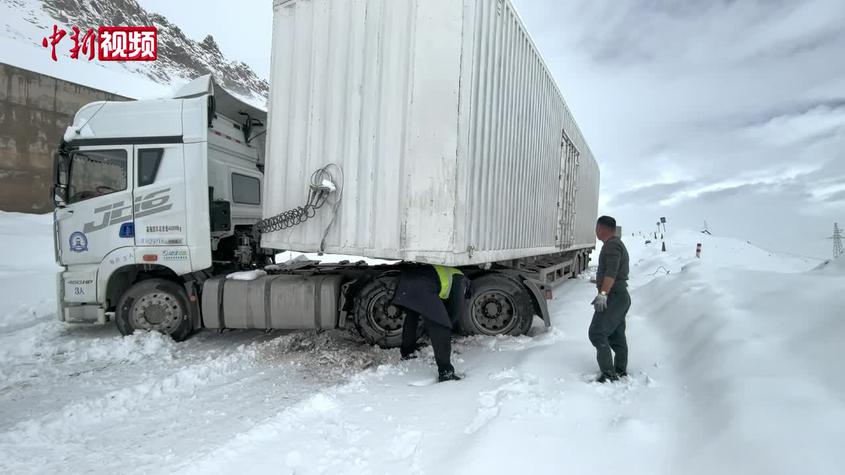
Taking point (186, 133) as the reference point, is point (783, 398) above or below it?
below

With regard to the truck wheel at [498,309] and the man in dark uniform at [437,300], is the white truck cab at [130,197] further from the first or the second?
the truck wheel at [498,309]

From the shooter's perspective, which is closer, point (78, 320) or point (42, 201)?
point (78, 320)

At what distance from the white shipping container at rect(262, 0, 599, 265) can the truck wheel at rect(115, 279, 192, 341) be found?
1578mm

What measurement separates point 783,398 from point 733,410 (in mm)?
259

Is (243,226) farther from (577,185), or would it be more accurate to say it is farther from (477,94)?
(577,185)

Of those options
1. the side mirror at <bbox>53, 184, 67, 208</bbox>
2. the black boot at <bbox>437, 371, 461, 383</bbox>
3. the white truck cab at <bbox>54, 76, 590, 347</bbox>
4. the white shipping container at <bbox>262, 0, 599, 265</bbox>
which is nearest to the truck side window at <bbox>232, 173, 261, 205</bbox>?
the white truck cab at <bbox>54, 76, 590, 347</bbox>

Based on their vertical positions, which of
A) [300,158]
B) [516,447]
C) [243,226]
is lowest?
[516,447]

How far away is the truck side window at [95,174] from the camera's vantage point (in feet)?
16.7

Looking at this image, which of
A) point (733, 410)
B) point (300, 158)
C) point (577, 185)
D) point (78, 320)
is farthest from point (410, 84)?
point (577, 185)

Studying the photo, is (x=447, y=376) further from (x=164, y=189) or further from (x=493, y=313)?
(x=164, y=189)

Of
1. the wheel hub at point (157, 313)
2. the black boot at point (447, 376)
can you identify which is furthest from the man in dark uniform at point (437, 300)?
the wheel hub at point (157, 313)

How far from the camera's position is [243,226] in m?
6.08

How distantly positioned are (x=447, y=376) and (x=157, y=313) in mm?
3810

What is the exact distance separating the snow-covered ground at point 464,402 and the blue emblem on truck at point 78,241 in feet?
3.76
